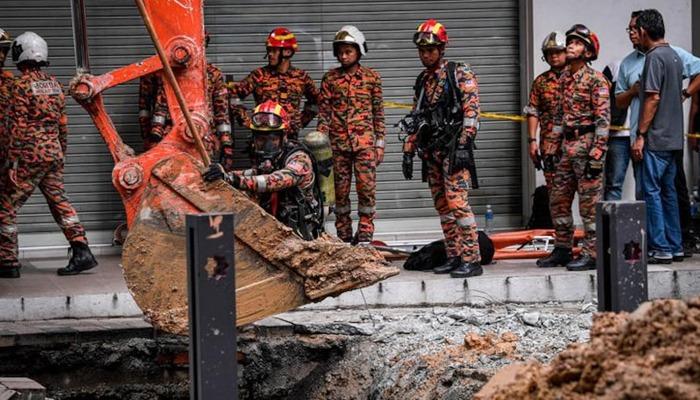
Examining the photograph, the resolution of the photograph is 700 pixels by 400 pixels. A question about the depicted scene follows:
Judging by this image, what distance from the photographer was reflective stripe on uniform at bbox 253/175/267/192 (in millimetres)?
8960

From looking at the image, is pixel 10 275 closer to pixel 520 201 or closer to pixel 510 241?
pixel 510 241

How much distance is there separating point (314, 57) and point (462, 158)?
359 cm

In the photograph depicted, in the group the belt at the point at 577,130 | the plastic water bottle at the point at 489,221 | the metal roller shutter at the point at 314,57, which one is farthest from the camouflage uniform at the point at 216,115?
the belt at the point at 577,130

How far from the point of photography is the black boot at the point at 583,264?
10.7 m

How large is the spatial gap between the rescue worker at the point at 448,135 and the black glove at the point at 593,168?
0.94 metres

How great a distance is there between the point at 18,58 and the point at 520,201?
18.5 ft

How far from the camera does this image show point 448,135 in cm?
1055

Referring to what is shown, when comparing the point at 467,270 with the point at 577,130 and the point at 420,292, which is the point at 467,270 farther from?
the point at 577,130

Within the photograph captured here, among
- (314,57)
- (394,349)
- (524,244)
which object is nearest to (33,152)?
(314,57)

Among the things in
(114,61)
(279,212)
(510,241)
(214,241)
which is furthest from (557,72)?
(214,241)

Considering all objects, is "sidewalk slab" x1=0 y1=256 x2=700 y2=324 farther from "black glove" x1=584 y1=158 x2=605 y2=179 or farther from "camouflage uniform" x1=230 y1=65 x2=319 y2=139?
"camouflage uniform" x1=230 y1=65 x2=319 y2=139

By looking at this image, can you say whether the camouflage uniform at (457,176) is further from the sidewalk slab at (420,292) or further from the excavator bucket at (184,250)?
the excavator bucket at (184,250)

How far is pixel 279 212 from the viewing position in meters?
9.55

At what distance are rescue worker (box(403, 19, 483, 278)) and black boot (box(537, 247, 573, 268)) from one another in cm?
81
